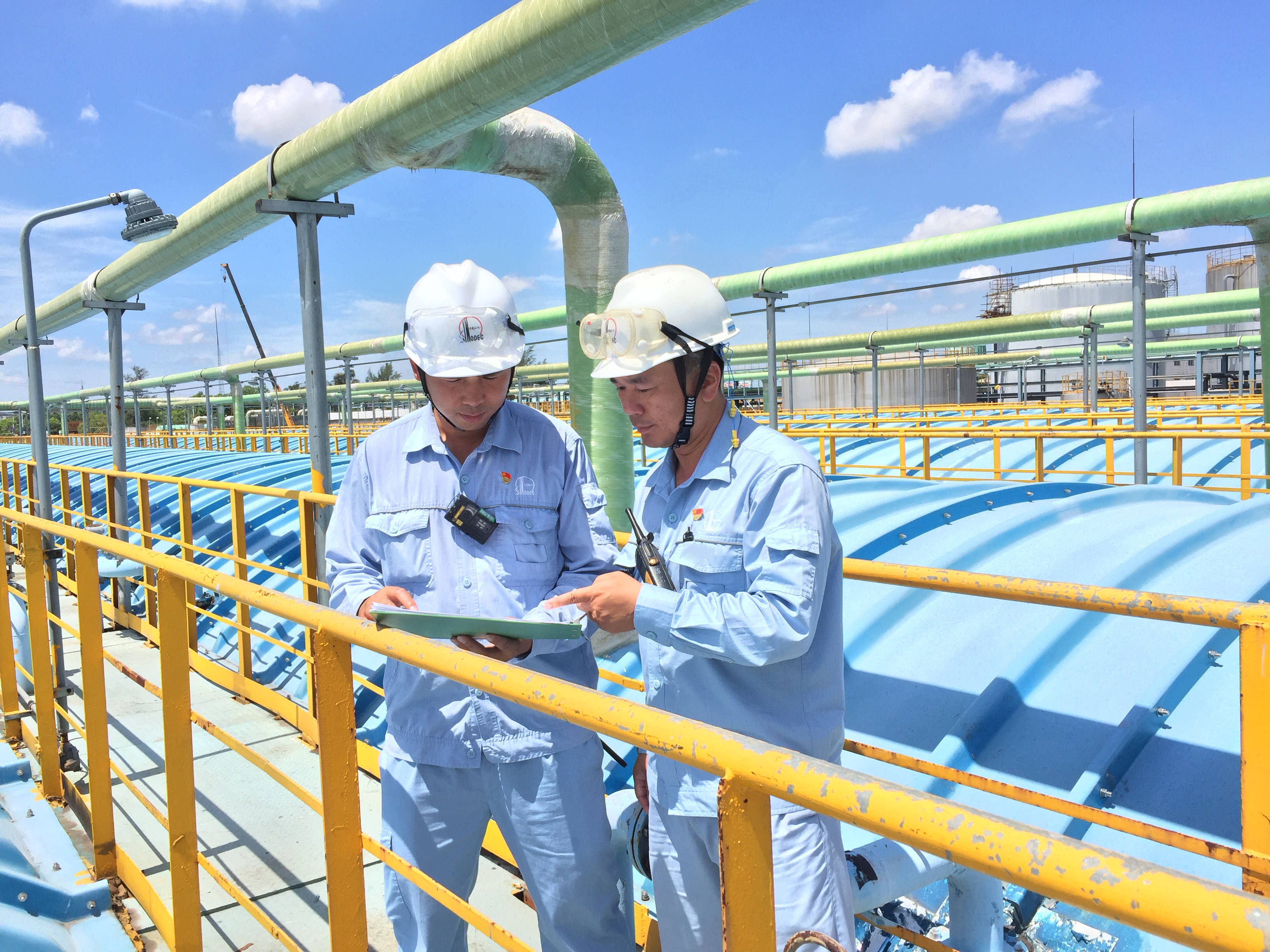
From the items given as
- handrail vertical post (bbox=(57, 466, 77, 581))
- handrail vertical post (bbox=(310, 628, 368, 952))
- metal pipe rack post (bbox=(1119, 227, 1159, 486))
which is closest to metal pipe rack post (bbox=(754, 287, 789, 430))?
metal pipe rack post (bbox=(1119, 227, 1159, 486))

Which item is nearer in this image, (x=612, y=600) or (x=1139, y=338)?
(x=612, y=600)

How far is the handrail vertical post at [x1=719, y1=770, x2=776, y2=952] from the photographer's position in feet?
3.60

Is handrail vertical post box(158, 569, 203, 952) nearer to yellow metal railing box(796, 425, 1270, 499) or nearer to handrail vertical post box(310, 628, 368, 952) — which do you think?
handrail vertical post box(310, 628, 368, 952)

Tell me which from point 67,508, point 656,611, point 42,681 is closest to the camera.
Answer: point 656,611

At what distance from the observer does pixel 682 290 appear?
1879mm

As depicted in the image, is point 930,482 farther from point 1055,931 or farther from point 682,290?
point 682,290

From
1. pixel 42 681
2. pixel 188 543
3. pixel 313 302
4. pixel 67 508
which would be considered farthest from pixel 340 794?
pixel 67 508

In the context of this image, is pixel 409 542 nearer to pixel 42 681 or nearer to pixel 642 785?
pixel 642 785

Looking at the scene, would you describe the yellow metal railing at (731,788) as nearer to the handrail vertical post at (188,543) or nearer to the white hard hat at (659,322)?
the white hard hat at (659,322)

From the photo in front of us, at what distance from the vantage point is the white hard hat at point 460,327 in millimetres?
2127

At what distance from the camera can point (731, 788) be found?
1.09 m

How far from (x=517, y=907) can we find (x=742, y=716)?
6.40 feet

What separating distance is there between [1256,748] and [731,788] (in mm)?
1097

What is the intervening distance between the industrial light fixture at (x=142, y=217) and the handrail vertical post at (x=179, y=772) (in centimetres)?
352
